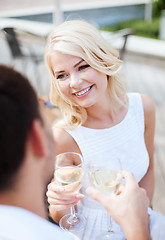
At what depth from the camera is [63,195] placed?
4.01ft

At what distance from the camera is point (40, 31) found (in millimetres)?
7965

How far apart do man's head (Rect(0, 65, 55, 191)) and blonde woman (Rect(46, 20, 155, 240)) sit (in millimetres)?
582

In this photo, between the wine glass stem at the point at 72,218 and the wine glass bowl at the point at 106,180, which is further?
the wine glass stem at the point at 72,218

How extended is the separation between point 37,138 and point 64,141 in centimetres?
86

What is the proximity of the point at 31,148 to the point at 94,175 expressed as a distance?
0.52 m

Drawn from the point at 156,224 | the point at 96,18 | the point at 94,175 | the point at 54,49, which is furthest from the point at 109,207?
the point at 96,18

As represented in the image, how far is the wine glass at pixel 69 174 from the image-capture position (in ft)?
3.98

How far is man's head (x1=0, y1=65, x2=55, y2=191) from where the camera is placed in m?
0.69

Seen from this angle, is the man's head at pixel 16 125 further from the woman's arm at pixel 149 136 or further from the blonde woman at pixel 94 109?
the woman's arm at pixel 149 136

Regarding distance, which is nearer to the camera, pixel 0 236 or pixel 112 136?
pixel 0 236

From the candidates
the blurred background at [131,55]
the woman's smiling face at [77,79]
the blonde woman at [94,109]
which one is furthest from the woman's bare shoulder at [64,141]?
the blurred background at [131,55]

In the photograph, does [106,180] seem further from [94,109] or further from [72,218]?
[94,109]

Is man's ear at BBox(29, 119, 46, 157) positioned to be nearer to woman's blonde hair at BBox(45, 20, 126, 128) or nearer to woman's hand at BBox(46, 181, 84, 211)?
woman's hand at BBox(46, 181, 84, 211)

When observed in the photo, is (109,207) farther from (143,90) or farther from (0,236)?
(143,90)
